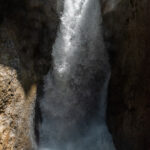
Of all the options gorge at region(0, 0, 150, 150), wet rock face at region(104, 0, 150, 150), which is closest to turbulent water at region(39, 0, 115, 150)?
gorge at region(0, 0, 150, 150)

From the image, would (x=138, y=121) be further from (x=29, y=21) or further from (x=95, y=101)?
(x=29, y=21)

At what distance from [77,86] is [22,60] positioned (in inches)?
62.5

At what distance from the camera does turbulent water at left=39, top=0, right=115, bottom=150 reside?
5180mm

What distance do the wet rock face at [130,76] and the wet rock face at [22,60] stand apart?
58.1 inches

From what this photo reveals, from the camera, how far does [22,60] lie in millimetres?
4586

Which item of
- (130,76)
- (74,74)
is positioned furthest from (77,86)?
(130,76)

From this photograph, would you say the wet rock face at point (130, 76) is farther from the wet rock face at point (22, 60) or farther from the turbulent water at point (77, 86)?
the wet rock face at point (22, 60)

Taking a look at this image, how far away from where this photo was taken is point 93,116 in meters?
5.62

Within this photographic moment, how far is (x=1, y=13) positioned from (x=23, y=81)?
1288 mm

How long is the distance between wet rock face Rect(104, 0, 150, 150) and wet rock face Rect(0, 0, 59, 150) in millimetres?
1474

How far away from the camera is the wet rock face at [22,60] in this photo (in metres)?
3.92

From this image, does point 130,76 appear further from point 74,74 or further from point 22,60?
point 22,60

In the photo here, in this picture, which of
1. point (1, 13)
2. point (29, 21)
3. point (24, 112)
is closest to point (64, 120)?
point (24, 112)

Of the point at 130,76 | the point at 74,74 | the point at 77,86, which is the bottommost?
the point at 77,86
